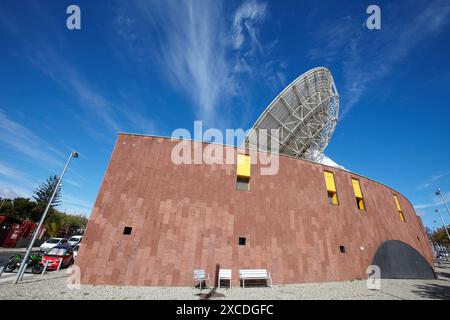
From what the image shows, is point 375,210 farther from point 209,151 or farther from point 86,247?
point 86,247

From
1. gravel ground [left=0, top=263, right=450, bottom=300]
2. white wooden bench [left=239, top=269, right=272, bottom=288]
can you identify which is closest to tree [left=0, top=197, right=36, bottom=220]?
gravel ground [left=0, top=263, right=450, bottom=300]

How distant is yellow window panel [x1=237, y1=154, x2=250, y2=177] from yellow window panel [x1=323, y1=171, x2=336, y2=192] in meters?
7.00

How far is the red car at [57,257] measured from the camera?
547 inches

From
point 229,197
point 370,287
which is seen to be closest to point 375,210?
point 370,287

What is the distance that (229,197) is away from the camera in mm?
12891

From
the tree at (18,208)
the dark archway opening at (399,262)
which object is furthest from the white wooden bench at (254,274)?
the tree at (18,208)

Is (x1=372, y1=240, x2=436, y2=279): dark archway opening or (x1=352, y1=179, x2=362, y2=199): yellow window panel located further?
(x1=352, y1=179, x2=362, y2=199): yellow window panel

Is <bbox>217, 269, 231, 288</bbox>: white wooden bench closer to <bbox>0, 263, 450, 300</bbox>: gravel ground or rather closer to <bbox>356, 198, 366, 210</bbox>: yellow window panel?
<bbox>0, 263, 450, 300</bbox>: gravel ground

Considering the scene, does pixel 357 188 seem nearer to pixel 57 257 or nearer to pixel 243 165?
pixel 243 165

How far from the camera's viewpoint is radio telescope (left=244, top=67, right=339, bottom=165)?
17.3m

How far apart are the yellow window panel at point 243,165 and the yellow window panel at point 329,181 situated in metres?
7.00

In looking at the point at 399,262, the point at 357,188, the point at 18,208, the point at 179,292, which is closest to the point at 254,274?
the point at 179,292

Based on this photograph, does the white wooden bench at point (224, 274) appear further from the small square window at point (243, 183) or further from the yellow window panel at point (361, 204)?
the yellow window panel at point (361, 204)

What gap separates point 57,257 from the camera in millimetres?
14312
